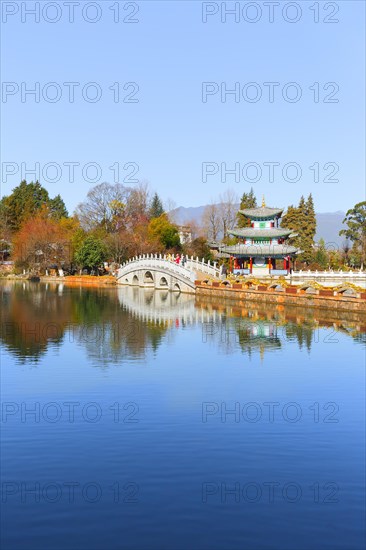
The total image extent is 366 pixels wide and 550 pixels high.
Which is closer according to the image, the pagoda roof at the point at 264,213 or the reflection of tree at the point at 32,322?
the reflection of tree at the point at 32,322

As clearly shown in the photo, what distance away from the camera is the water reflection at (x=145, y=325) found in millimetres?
26062

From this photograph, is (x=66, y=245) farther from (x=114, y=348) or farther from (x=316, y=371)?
(x=316, y=371)

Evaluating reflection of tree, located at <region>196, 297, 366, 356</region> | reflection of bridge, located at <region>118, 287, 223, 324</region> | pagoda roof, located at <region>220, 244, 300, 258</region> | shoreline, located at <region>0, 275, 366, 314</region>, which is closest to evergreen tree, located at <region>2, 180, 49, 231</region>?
pagoda roof, located at <region>220, 244, 300, 258</region>

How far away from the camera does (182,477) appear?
1097cm

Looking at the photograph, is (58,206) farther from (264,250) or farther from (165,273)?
(264,250)

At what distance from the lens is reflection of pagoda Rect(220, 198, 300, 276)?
64.6 metres

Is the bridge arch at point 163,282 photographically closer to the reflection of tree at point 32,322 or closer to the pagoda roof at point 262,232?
the pagoda roof at point 262,232

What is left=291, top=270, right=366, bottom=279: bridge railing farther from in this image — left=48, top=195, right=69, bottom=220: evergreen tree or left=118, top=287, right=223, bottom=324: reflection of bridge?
left=48, top=195, right=69, bottom=220: evergreen tree

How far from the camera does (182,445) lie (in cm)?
1271

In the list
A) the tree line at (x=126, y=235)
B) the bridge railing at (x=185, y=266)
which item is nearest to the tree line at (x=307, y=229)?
the tree line at (x=126, y=235)

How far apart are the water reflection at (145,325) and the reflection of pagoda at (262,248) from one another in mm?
15699

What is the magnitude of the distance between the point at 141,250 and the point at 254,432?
2652 inches

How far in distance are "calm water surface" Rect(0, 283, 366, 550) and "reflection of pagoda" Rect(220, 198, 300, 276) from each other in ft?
123

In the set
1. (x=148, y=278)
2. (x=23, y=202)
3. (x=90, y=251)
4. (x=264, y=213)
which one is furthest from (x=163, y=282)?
(x=23, y=202)
